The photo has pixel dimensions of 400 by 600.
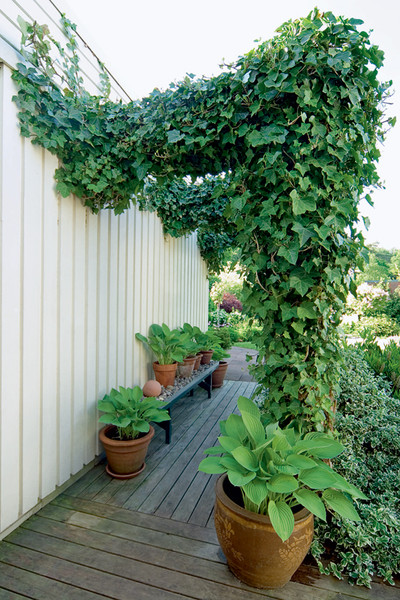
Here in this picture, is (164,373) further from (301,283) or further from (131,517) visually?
(301,283)

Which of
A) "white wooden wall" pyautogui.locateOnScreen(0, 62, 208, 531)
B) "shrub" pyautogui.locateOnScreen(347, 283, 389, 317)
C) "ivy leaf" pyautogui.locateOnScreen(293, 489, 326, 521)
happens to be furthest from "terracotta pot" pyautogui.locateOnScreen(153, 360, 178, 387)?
"shrub" pyautogui.locateOnScreen(347, 283, 389, 317)

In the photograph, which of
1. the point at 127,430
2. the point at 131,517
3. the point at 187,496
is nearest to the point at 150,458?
the point at 127,430

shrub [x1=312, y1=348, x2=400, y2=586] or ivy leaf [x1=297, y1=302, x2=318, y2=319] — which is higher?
ivy leaf [x1=297, y1=302, x2=318, y2=319]

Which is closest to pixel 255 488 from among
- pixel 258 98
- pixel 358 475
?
pixel 358 475

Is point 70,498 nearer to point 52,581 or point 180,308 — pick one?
point 52,581

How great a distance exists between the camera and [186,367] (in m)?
3.97

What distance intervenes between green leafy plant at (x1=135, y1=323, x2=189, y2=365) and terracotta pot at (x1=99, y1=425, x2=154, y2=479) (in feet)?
3.53

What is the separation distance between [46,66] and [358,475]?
3.39m

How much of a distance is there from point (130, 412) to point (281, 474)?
1329 millimetres

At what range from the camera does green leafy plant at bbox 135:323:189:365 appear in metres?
3.50

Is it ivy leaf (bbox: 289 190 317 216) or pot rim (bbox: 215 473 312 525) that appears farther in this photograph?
ivy leaf (bbox: 289 190 317 216)

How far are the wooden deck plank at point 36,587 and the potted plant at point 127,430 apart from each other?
2.83ft

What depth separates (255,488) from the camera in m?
1.41

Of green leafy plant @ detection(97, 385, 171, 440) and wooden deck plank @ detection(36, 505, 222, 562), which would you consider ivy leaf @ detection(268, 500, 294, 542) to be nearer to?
wooden deck plank @ detection(36, 505, 222, 562)
